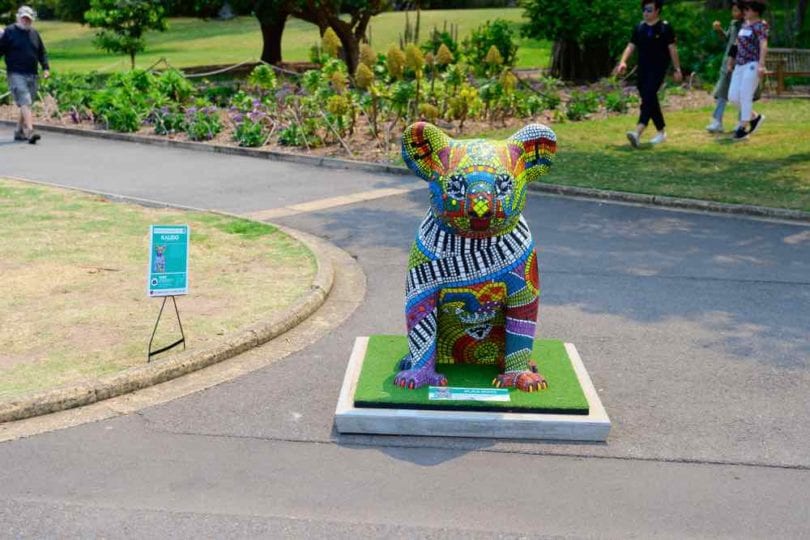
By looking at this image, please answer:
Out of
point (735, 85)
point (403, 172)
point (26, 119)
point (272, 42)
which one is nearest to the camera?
point (403, 172)

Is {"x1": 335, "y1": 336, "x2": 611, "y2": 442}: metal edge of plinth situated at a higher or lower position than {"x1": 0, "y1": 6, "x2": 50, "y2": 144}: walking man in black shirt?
lower

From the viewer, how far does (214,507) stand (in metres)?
4.77

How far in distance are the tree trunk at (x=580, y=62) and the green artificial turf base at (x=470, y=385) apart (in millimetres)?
19933

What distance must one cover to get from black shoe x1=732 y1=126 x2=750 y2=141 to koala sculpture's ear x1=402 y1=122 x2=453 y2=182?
11.3m

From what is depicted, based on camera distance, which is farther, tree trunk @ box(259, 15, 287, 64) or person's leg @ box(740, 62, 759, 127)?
tree trunk @ box(259, 15, 287, 64)

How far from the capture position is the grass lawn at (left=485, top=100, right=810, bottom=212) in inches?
482

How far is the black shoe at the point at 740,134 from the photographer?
15.8 meters

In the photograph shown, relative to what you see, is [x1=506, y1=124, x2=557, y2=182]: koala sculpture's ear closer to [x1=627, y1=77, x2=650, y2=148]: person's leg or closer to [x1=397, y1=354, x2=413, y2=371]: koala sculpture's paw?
[x1=397, y1=354, x2=413, y2=371]: koala sculpture's paw

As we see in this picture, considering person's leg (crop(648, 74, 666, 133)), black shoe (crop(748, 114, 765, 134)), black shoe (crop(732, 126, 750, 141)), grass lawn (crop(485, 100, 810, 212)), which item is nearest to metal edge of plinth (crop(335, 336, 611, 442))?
grass lawn (crop(485, 100, 810, 212))

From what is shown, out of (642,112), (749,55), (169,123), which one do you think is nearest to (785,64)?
(749,55)

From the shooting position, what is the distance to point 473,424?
5527 millimetres

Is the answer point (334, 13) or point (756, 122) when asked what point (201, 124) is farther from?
point (334, 13)

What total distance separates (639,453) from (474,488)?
1003mm

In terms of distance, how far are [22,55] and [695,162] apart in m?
10.6
